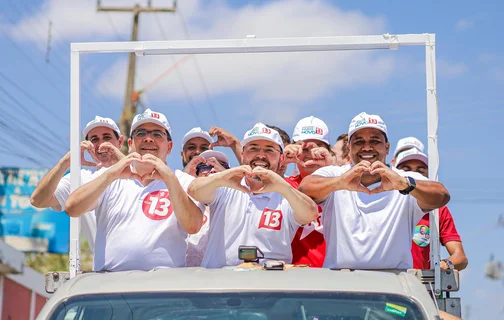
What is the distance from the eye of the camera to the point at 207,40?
19.0ft

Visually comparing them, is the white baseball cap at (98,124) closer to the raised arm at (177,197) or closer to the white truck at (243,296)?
the raised arm at (177,197)

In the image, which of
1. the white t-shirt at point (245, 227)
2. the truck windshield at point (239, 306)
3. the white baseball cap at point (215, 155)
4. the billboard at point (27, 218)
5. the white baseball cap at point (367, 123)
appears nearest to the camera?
the truck windshield at point (239, 306)

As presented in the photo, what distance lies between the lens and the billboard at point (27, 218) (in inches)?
1019

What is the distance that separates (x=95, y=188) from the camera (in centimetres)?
547

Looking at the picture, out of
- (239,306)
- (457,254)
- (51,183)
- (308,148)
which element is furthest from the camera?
(308,148)

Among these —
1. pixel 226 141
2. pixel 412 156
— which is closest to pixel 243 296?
pixel 226 141

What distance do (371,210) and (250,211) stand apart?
726 mm

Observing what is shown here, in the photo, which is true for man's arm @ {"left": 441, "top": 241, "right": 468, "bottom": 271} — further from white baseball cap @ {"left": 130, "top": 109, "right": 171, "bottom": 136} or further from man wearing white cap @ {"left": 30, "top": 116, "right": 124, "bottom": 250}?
man wearing white cap @ {"left": 30, "top": 116, "right": 124, "bottom": 250}

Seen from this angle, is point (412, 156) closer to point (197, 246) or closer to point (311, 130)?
point (311, 130)

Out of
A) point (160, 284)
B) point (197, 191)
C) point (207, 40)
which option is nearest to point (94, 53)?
point (207, 40)

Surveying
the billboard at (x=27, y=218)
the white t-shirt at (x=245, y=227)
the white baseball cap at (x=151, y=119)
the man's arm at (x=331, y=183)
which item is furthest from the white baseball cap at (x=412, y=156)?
the billboard at (x=27, y=218)

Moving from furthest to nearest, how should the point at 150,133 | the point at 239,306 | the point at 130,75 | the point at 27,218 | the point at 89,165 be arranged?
the point at 27,218, the point at 130,75, the point at 89,165, the point at 150,133, the point at 239,306

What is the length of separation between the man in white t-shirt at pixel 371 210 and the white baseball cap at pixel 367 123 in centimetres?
26

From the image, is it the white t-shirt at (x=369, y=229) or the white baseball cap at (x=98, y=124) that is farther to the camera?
the white baseball cap at (x=98, y=124)
